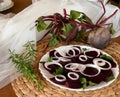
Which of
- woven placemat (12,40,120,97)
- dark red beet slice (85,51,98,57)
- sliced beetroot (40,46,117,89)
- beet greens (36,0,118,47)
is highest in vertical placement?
beet greens (36,0,118,47)

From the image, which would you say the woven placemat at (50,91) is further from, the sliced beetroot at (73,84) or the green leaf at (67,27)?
the green leaf at (67,27)

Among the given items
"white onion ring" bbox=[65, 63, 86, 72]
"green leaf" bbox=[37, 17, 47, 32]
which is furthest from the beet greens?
"white onion ring" bbox=[65, 63, 86, 72]

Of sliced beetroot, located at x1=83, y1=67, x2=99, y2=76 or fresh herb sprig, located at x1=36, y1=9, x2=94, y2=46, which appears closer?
sliced beetroot, located at x1=83, y1=67, x2=99, y2=76

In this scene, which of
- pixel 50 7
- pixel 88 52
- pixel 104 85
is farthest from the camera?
pixel 50 7

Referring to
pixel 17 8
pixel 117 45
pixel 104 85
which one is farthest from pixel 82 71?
pixel 17 8

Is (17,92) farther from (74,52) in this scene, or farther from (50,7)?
(50,7)

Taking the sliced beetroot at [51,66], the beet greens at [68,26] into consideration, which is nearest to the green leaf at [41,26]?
the beet greens at [68,26]

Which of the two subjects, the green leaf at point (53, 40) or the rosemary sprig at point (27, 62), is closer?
the rosemary sprig at point (27, 62)

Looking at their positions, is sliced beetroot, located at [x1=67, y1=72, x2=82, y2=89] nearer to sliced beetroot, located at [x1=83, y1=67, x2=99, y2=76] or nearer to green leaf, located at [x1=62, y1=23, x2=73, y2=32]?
sliced beetroot, located at [x1=83, y1=67, x2=99, y2=76]
